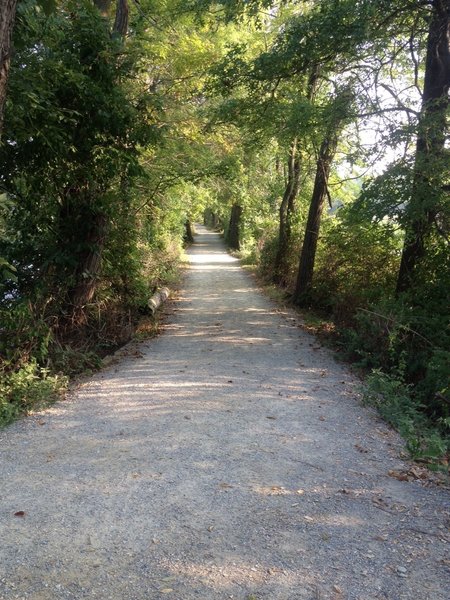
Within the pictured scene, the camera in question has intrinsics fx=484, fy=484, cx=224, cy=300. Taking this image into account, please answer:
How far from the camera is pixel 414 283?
30.3 feet

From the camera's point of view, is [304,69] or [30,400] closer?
[30,400]

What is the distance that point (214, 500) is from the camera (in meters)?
3.97

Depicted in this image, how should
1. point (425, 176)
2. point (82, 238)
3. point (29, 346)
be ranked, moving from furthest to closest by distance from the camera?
point (82, 238), point (425, 176), point (29, 346)

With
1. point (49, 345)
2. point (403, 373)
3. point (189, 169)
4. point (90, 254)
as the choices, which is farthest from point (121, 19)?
point (403, 373)

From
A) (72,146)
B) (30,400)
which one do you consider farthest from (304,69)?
(30,400)

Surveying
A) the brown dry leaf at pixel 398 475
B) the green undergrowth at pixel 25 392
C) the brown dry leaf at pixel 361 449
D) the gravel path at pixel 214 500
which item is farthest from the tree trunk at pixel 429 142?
the green undergrowth at pixel 25 392

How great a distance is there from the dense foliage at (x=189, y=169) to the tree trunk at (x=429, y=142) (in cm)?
3

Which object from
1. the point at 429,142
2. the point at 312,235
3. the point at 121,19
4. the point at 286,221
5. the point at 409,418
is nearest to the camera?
the point at 409,418

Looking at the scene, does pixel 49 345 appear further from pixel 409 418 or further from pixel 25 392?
pixel 409 418

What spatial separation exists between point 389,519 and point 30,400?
4.41 metres

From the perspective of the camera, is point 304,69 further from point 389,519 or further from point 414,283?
point 389,519

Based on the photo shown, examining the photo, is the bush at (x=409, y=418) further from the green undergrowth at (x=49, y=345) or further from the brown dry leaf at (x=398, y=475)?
the green undergrowth at (x=49, y=345)

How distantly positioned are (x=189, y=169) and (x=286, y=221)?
6849 millimetres

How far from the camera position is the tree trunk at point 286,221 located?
55.8ft
